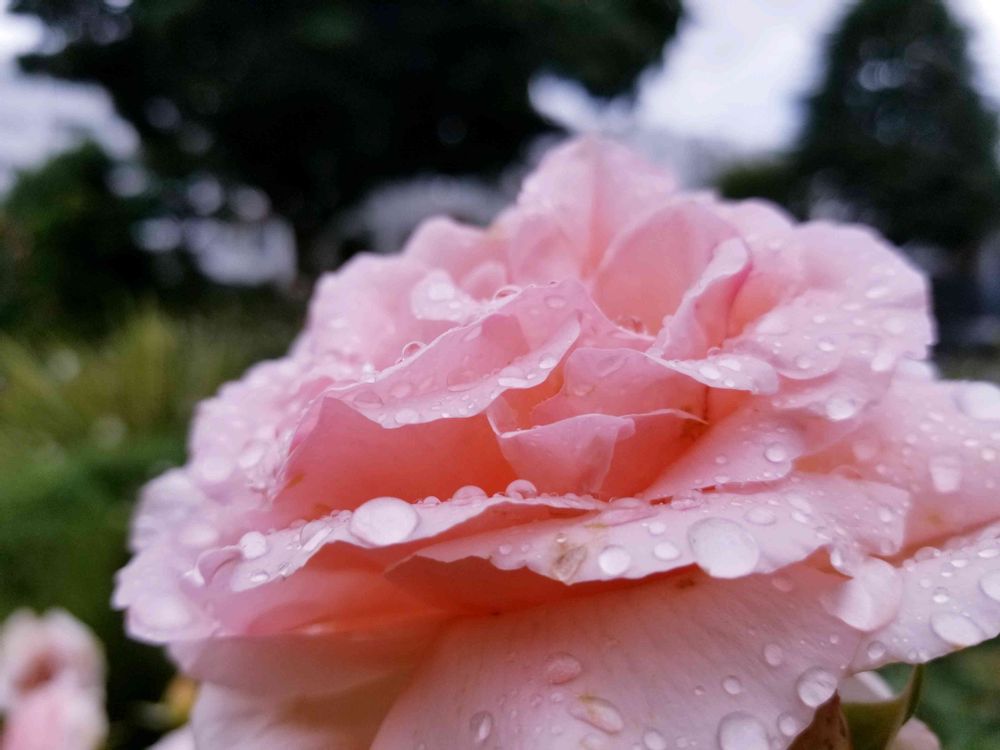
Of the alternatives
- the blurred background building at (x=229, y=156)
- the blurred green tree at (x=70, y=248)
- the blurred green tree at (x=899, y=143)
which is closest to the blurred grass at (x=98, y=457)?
the blurred background building at (x=229, y=156)

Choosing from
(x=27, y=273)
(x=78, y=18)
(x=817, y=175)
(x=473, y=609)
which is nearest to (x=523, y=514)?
(x=473, y=609)

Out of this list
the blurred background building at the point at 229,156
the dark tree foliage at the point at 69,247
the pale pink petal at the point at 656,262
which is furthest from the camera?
the dark tree foliage at the point at 69,247

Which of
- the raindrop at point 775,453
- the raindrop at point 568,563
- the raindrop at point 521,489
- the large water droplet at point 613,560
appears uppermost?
the raindrop at point 775,453

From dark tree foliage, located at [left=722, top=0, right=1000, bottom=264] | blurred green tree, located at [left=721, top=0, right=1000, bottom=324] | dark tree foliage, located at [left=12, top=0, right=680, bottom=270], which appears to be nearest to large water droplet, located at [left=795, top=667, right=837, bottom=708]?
dark tree foliage, located at [left=12, top=0, right=680, bottom=270]

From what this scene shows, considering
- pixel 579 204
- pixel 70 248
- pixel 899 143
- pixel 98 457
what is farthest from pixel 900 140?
pixel 579 204

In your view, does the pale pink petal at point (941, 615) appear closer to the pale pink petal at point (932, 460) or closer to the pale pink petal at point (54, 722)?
the pale pink petal at point (932, 460)
